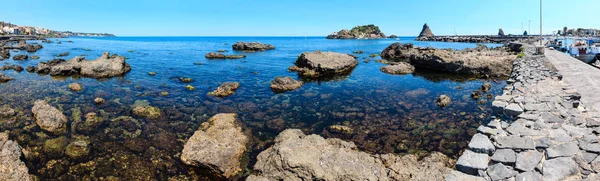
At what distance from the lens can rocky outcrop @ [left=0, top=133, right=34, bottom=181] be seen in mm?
9406

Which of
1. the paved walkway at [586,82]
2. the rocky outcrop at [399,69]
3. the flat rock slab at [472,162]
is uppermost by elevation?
the rocky outcrop at [399,69]

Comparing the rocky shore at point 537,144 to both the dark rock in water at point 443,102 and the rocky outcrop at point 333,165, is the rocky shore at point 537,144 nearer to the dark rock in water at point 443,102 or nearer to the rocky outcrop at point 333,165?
the rocky outcrop at point 333,165

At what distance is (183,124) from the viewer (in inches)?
602

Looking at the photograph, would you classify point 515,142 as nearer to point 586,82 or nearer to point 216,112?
point 586,82

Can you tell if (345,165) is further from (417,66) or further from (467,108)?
(417,66)

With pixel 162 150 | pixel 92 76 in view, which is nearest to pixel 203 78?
pixel 92 76

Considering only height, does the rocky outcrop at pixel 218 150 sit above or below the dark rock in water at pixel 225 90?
below

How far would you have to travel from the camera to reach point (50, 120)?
47.5ft

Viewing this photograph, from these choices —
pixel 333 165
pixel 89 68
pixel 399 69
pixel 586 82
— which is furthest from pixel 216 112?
pixel 399 69

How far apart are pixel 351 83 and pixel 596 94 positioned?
54.9 feet

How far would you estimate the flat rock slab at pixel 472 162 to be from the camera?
26.5ft

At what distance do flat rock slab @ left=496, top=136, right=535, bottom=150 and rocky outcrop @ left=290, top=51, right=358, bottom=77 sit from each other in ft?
75.9

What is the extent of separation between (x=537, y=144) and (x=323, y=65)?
25.2 m

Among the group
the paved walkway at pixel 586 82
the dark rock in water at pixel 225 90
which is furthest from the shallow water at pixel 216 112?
the paved walkway at pixel 586 82
